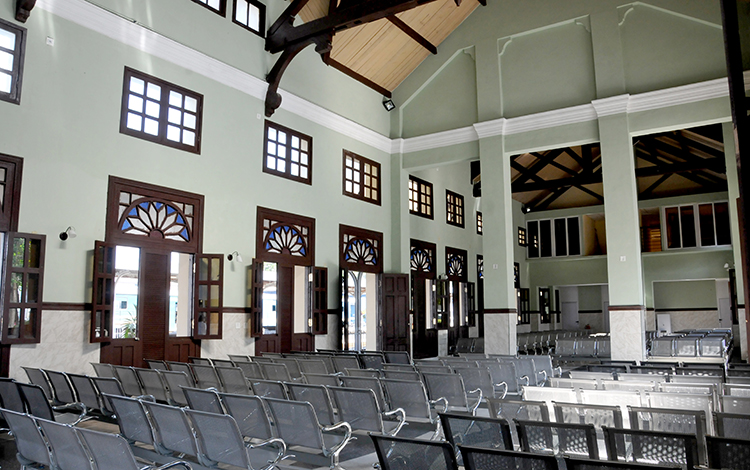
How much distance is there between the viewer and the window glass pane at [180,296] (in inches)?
406

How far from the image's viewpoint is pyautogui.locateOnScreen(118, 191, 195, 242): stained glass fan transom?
941 cm

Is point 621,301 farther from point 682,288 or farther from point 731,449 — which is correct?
point 682,288

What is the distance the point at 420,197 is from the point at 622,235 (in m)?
6.82

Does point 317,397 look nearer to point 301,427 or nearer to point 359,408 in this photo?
point 359,408

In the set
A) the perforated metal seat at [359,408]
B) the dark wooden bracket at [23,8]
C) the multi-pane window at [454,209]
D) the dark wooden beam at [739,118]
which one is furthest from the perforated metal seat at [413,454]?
the multi-pane window at [454,209]

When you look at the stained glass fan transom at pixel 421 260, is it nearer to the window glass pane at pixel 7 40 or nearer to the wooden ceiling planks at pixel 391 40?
the wooden ceiling planks at pixel 391 40

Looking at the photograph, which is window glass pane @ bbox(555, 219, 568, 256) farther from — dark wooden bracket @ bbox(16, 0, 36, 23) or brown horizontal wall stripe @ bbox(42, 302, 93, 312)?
dark wooden bracket @ bbox(16, 0, 36, 23)

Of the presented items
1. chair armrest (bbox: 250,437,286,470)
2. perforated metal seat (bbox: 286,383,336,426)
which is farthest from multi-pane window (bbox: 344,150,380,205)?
chair armrest (bbox: 250,437,286,470)

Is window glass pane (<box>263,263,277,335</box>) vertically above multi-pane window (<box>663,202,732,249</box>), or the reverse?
multi-pane window (<box>663,202,732,249</box>)

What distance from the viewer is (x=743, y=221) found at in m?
3.65

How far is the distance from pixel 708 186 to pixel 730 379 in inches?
715

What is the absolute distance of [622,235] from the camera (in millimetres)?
12789

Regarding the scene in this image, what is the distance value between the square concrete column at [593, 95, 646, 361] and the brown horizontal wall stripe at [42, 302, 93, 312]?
10344 mm

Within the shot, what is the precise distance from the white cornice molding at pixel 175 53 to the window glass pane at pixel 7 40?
2.31 feet
